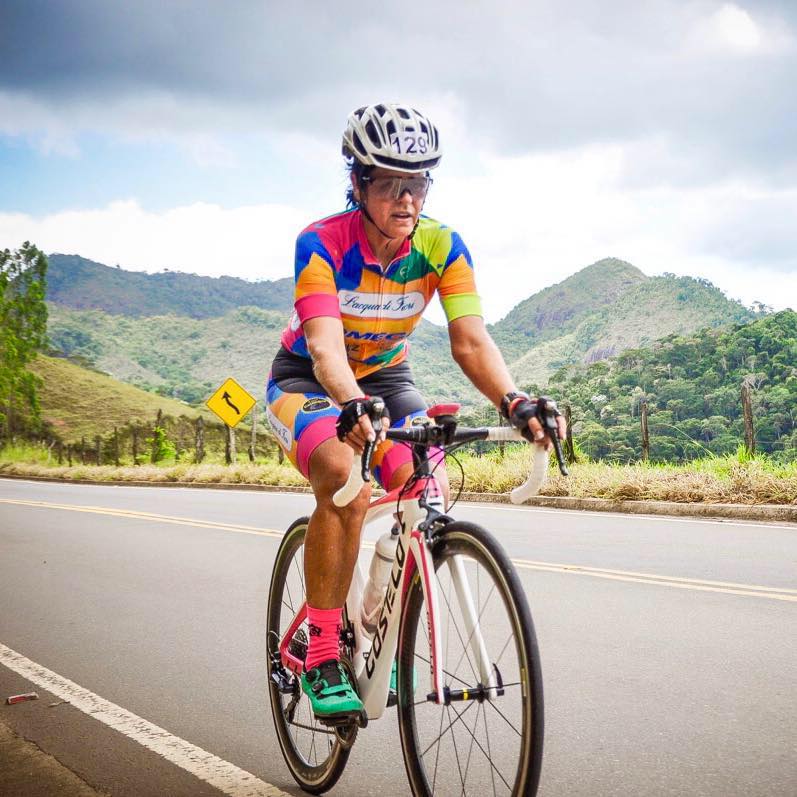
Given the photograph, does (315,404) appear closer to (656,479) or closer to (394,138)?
(394,138)

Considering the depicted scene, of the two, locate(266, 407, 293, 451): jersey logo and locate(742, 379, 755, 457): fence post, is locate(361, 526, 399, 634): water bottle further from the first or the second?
locate(742, 379, 755, 457): fence post

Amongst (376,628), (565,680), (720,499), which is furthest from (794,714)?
(720,499)

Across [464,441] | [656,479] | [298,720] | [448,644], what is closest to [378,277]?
[464,441]

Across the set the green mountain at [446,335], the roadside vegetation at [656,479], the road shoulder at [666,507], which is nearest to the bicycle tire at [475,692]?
the roadside vegetation at [656,479]

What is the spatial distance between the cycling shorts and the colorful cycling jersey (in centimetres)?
17

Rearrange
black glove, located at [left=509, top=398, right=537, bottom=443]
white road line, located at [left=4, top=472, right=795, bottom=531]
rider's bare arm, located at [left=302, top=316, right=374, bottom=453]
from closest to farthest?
black glove, located at [left=509, top=398, right=537, bottom=443] < rider's bare arm, located at [left=302, top=316, right=374, bottom=453] < white road line, located at [left=4, top=472, right=795, bottom=531]

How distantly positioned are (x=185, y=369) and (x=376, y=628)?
16810cm

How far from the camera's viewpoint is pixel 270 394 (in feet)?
13.4

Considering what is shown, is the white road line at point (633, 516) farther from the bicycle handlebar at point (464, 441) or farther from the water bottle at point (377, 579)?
the bicycle handlebar at point (464, 441)

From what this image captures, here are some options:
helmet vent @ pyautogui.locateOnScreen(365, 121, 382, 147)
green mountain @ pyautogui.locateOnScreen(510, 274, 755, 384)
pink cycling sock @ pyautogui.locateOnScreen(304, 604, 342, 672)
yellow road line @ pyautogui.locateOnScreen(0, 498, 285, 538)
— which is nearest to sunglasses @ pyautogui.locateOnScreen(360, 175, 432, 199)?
helmet vent @ pyautogui.locateOnScreen(365, 121, 382, 147)

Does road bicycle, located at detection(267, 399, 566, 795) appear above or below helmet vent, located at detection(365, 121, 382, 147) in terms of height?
below

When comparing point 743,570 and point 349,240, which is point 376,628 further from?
point 743,570

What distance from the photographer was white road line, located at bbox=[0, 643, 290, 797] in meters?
3.78

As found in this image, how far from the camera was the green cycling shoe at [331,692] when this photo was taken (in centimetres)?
330
